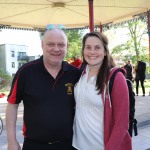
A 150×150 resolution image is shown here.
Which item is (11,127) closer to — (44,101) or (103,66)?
(44,101)

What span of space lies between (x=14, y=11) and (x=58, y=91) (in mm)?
9247

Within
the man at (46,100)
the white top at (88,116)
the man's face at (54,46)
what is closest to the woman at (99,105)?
the white top at (88,116)

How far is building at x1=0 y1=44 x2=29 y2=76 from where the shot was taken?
219 feet

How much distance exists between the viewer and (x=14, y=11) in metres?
11.2

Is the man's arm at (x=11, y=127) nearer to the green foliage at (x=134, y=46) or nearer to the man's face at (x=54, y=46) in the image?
the man's face at (x=54, y=46)

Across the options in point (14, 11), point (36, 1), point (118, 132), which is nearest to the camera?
point (118, 132)

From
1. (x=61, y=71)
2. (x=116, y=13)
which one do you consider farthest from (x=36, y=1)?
(x=61, y=71)

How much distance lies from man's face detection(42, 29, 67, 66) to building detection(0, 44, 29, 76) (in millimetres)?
63470

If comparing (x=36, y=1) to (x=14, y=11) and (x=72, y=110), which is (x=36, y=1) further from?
(x=72, y=110)

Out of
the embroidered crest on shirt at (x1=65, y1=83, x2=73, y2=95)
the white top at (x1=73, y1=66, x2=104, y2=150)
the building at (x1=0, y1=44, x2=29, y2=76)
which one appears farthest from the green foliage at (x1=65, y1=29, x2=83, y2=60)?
the white top at (x1=73, y1=66, x2=104, y2=150)

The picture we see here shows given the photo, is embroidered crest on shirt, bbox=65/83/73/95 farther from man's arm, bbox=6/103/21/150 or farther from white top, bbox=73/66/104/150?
man's arm, bbox=6/103/21/150

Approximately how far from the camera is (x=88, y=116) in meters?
2.47

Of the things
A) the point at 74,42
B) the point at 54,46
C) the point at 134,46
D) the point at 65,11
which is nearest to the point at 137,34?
the point at 134,46

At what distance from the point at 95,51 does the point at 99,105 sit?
47 centimetres
